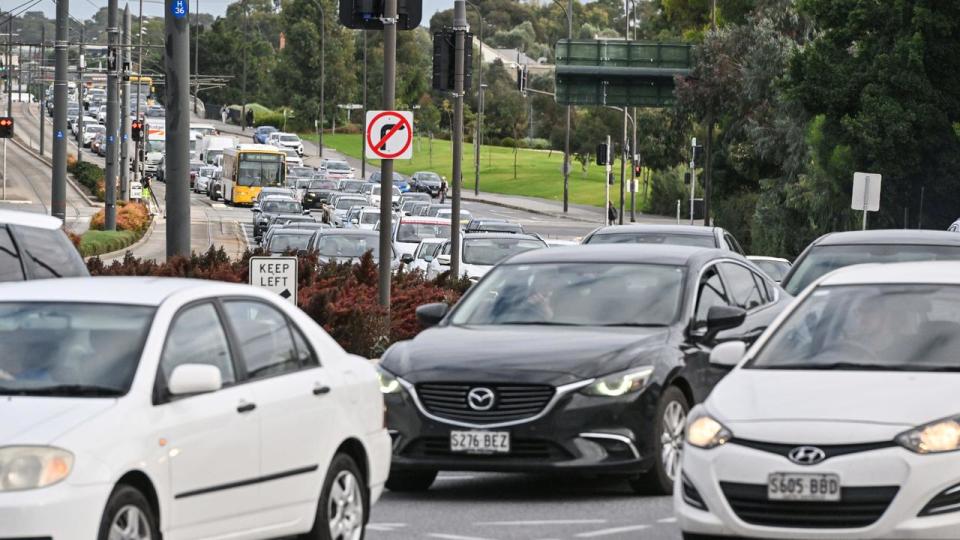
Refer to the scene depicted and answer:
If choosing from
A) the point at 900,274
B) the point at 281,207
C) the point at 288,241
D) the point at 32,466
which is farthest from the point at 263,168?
the point at 32,466

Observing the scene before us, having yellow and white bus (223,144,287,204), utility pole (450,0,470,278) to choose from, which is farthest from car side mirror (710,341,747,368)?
yellow and white bus (223,144,287,204)

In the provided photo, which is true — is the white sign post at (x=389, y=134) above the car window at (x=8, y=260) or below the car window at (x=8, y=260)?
above

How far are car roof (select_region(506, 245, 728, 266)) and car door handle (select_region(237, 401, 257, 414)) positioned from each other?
5.10m

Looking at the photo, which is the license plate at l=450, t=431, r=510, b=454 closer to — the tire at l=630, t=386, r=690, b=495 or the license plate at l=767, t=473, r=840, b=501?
the tire at l=630, t=386, r=690, b=495

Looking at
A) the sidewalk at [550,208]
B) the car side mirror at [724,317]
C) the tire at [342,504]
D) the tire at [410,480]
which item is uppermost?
the car side mirror at [724,317]

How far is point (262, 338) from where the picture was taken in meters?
9.64

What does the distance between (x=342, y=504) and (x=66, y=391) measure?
6.55 feet

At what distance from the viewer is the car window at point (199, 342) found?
29.2 ft

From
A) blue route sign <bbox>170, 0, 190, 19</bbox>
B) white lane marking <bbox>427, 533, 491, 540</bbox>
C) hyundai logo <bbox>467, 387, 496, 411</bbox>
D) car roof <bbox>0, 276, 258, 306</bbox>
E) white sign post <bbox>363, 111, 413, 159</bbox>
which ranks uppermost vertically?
blue route sign <bbox>170, 0, 190, 19</bbox>

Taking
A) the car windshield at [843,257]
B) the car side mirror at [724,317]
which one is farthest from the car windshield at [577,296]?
the car windshield at [843,257]

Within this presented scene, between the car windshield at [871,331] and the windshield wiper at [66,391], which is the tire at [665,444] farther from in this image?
the windshield wiper at [66,391]

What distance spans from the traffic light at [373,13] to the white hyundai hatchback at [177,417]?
454 inches

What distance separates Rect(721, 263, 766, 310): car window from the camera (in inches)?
577

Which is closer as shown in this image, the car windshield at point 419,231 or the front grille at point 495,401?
the front grille at point 495,401
